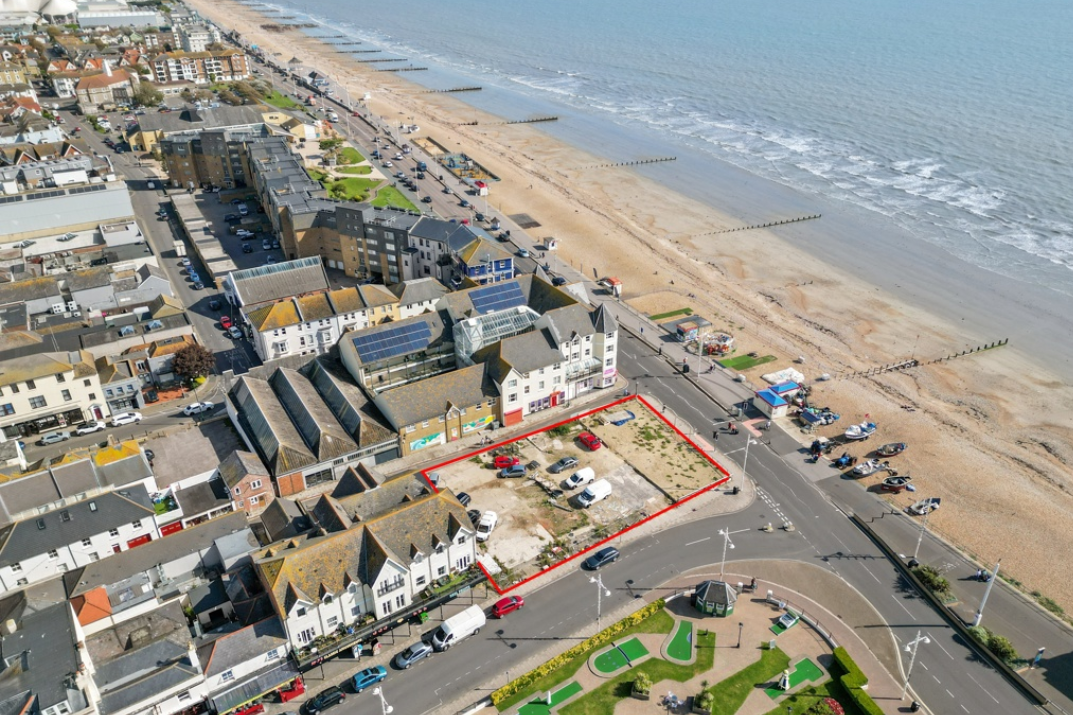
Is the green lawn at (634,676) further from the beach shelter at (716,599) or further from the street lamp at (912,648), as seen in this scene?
the street lamp at (912,648)

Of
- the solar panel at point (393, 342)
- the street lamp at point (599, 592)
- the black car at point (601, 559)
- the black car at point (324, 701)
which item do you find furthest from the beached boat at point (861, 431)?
the black car at point (324, 701)

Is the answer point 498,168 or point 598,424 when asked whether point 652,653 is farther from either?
point 498,168

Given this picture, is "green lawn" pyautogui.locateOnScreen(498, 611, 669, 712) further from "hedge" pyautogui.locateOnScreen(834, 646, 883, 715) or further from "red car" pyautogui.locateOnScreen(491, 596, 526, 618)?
"hedge" pyautogui.locateOnScreen(834, 646, 883, 715)

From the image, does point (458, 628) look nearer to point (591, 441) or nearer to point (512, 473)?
point (512, 473)

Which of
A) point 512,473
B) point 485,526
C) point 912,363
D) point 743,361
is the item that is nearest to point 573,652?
point 485,526

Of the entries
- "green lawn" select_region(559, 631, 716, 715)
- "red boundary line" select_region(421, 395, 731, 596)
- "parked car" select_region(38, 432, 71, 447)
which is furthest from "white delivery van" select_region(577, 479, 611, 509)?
"parked car" select_region(38, 432, 71, 447)
